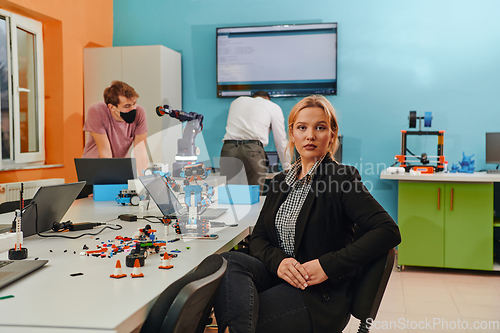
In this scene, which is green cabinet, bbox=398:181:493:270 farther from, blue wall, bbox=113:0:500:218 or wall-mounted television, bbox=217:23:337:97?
wall-mounted television, bbox=217:23:337:97

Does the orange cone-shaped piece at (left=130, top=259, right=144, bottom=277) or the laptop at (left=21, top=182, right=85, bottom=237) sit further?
the laptop at (left=21, top=182, right=85, bottom=237)

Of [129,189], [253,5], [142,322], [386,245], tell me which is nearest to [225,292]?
[142,322]

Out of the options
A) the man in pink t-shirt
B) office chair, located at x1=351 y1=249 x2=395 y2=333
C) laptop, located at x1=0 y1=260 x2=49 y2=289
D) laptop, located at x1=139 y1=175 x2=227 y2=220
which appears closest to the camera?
laptop, located at x1=0 y1=260 x2=49 y2=289

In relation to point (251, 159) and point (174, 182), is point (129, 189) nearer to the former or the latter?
point (174, 182)

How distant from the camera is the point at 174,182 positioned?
1.86 metres

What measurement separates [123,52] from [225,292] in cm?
353

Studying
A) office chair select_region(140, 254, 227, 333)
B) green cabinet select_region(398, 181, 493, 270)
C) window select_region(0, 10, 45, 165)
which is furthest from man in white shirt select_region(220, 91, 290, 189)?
office chair select_region(140, 254, 227, 333)

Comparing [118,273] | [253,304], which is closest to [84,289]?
[118,273]

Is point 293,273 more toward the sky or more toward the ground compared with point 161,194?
more toward the ground

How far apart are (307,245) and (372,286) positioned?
0.26m

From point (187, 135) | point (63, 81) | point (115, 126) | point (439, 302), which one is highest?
point (63, 81)

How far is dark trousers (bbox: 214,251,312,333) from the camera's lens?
1.21 m

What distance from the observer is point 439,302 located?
285 centimetres

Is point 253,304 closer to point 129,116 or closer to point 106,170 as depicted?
point 106,170
